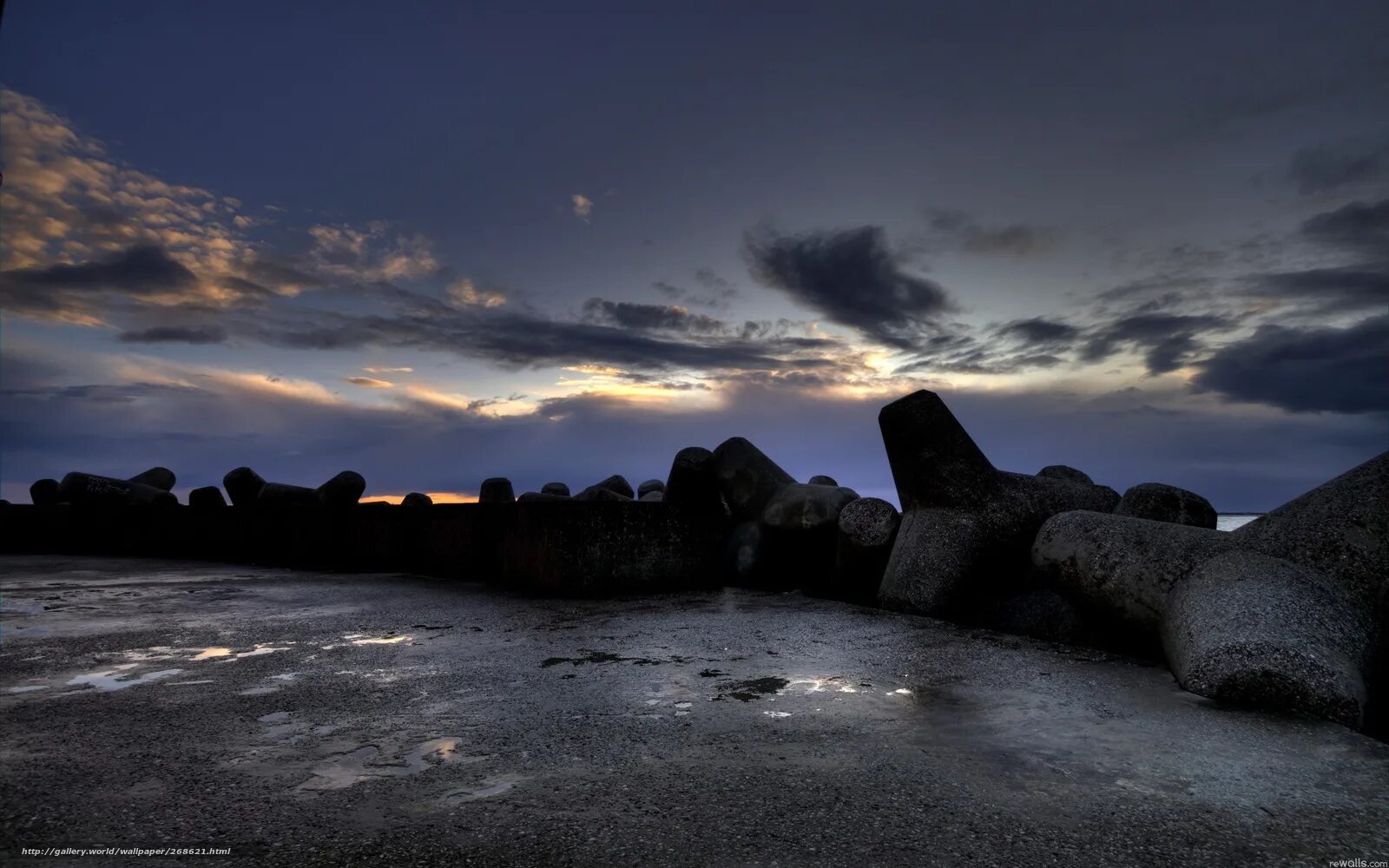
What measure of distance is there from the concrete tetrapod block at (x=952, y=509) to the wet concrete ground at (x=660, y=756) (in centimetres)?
122

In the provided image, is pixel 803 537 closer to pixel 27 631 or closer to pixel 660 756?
pixel 660 756

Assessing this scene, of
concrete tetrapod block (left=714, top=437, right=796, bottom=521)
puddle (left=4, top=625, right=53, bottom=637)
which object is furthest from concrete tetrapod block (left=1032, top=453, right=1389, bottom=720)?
puddle (left=4, top=625, right=53, bottom=637)

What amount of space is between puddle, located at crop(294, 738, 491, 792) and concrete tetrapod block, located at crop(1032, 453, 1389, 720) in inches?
113

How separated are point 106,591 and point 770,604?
220 inches

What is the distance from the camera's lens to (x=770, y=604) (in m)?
5.81

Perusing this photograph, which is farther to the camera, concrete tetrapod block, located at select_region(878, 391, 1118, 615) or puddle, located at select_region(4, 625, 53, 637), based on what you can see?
concrete tetrapod block, located at select_region(878, 391, 1118, 615)

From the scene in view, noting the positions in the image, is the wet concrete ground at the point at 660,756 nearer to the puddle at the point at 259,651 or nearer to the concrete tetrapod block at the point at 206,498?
the puddle at the point at 259,651

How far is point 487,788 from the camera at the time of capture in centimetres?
207

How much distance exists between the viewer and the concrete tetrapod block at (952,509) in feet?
18.3

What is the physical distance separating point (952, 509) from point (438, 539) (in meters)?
5.14

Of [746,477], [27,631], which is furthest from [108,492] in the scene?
[746,477]

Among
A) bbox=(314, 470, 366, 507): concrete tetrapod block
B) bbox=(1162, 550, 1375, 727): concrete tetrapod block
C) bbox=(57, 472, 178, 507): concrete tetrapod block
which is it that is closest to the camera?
bbox=(1162, 550, 1375, 727): concrete tetrapod block

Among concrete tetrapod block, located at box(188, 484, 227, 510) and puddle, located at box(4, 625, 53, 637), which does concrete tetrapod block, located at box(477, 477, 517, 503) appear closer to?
concrete tetrapod block, located at box(188, 484, 227, 510)

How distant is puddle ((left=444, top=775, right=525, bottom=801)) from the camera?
2.01 metres
